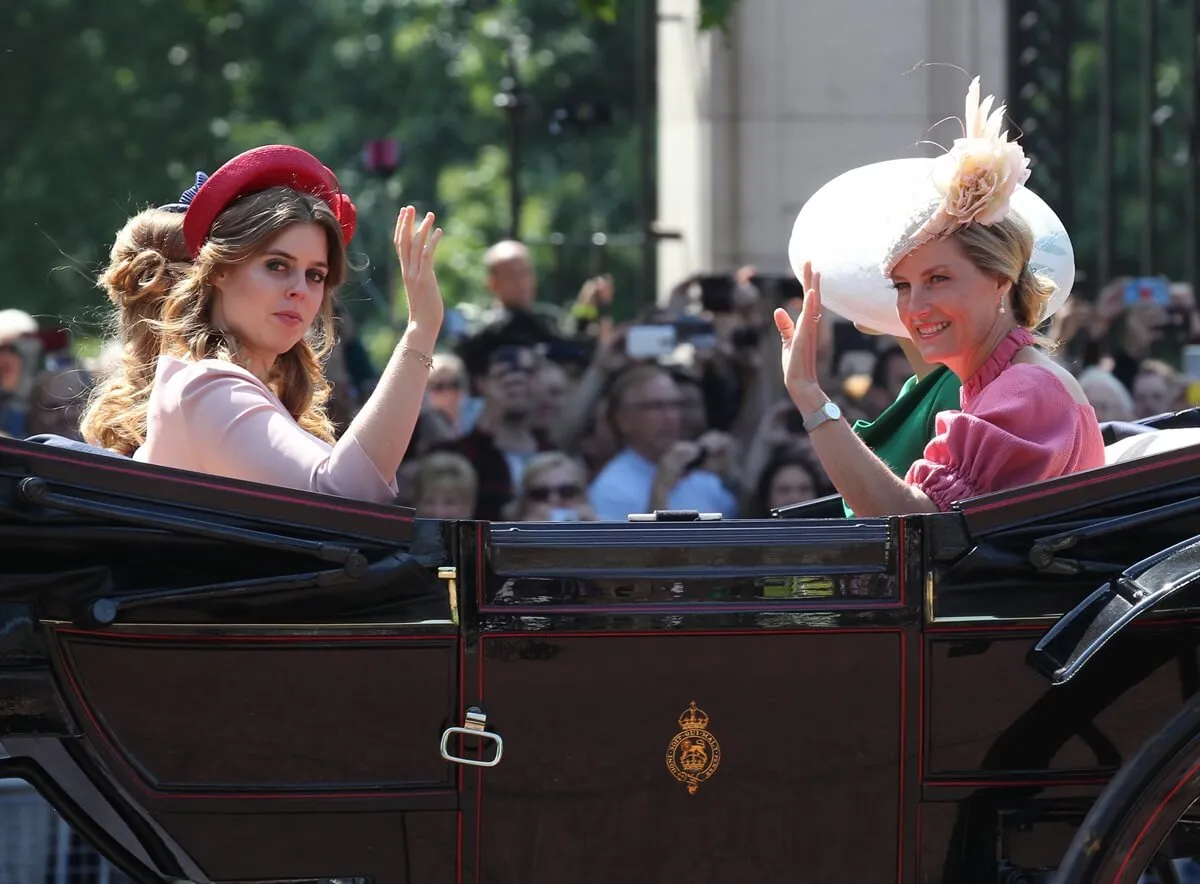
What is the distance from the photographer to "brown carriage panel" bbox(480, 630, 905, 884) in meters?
2.91

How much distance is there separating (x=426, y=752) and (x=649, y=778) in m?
0.35

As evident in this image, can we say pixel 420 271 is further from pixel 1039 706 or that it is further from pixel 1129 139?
pixel 1129 139

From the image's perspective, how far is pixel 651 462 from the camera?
6.70 m

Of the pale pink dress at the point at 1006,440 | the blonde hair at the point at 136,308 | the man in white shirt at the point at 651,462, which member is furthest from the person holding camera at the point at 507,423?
the pale pink dress at the point at 1006,440

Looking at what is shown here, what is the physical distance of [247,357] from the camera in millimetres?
3332

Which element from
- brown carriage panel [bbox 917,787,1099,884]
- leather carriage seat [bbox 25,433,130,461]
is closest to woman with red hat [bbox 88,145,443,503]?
leather carriage seat [bbox 25,433,130,461]

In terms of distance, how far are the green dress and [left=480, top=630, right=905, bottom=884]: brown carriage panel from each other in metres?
0.72

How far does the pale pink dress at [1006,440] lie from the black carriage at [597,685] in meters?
0.14

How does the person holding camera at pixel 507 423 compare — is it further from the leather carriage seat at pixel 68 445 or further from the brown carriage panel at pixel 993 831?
the brown carriage panel at pixel 993 831

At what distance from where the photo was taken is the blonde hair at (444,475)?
6.03 metres

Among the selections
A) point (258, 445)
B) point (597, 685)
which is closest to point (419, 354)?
point (258, 445)

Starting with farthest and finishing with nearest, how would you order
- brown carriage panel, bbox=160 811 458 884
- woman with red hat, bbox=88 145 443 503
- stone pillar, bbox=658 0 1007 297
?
1. stone pillar, bbox=658 0 1007 297
2. woman with red hat, bbox=88 145 443 503
3. brown carriage panel, bbox=160 811 458 884

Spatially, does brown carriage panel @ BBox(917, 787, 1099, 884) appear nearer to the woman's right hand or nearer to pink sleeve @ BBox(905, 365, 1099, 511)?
pink sleeve @ BBox(905, 365, 1099, 511)

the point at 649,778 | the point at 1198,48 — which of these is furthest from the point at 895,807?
the point at 1198,48
